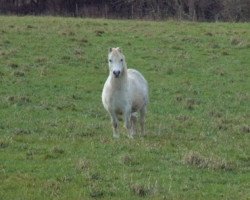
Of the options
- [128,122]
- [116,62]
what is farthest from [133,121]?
[116,62]

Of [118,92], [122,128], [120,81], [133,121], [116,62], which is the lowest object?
[122,128]

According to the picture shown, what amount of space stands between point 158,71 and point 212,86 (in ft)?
9.63

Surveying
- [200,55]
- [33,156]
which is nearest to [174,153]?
[33,156]

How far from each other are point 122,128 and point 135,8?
36.0m

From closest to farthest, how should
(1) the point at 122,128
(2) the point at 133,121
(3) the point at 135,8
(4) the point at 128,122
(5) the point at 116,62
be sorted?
1. (5) the point at 116,62
2. (4) the point at 128,122
3. (2) the point at 133,121
4. (1) the point at 122,128
5. (3) the point at 135,8

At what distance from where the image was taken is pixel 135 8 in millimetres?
49469

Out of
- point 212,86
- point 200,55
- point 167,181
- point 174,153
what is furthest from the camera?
point 200,55

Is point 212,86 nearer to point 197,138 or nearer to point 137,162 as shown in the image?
point 197,138

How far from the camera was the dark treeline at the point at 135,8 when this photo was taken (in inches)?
1874

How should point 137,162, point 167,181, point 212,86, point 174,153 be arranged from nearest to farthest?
point 167,181, point 137,162, point 174,153, point 212,86

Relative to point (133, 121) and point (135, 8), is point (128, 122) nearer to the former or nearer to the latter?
point (133, 121)

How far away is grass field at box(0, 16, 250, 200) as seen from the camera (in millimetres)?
9414

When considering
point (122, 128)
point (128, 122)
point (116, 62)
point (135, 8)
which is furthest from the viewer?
point (135, 8)

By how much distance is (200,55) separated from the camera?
2600 cm
